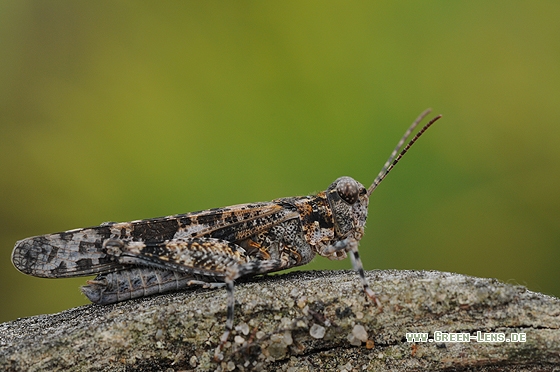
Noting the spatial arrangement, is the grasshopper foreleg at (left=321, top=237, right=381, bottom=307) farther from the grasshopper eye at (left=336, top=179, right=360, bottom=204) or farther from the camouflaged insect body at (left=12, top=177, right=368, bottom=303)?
the grasshopper eye at (left=336, top=179, right=360, bottom=204)

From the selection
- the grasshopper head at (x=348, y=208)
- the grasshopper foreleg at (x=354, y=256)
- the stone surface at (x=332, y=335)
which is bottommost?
the stone surface at (x=332, y=335)

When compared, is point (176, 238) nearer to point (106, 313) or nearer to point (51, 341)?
point (106, 313)

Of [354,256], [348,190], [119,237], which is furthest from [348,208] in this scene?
[119,237]

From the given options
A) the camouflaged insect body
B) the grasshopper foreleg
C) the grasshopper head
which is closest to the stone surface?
the grasshopper foreleg

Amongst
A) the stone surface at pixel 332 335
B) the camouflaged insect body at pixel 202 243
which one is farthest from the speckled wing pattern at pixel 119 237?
the stone surface at pixel 332 335

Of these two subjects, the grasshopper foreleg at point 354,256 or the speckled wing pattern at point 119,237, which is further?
the speckled wing pattern at point 119,237

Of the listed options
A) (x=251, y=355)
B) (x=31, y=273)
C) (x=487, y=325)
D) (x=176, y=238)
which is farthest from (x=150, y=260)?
(x=487, y=325)

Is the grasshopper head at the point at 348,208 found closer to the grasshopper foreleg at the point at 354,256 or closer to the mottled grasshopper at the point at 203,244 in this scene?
the mottled grasshopper at the point at 203,244
